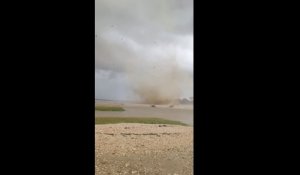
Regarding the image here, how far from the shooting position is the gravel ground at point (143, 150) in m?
5.13

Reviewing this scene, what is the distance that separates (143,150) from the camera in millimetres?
5691

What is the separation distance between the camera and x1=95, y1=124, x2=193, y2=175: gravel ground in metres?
5.13
